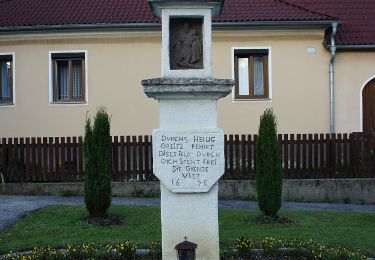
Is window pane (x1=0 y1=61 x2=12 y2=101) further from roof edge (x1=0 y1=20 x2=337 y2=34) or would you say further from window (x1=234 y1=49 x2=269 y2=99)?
window (x1=234 y1=49 x2=269 y2=99)

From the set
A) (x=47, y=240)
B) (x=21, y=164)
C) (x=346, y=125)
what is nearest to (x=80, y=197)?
(x=21, y=164)

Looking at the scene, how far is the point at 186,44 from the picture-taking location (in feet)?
24.6

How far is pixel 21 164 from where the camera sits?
48.6 ft

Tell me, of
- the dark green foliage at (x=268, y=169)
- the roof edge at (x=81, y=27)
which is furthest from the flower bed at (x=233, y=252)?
the roof edge at (x=81, y=27)

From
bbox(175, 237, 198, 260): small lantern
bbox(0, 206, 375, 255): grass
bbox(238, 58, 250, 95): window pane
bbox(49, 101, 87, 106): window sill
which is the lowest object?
bbox(0, 206, 375, 255): grass

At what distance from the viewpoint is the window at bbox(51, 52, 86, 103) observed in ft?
58.7

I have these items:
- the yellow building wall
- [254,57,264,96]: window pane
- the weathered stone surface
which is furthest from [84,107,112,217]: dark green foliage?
[254,57,264,96]: window pane

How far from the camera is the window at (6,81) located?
18.2 meters

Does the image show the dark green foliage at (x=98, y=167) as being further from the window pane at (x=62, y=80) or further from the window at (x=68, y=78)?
the window pane at (x=62, y=80)

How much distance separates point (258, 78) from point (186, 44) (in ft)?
34.6

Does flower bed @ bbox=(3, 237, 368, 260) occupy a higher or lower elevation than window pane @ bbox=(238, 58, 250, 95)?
lower

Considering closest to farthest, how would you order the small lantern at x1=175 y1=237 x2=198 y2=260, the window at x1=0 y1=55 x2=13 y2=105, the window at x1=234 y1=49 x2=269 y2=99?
the small lantern at x1=175 y1=237 x2=198 y2=260, the window at x1=234 y1=49 x2=269 y2=99, the window at x1=0 y1=55 x2=13 y2=105

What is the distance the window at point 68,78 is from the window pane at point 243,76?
4.78 metres

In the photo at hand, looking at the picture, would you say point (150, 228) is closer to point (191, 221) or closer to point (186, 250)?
point (191, 221)
